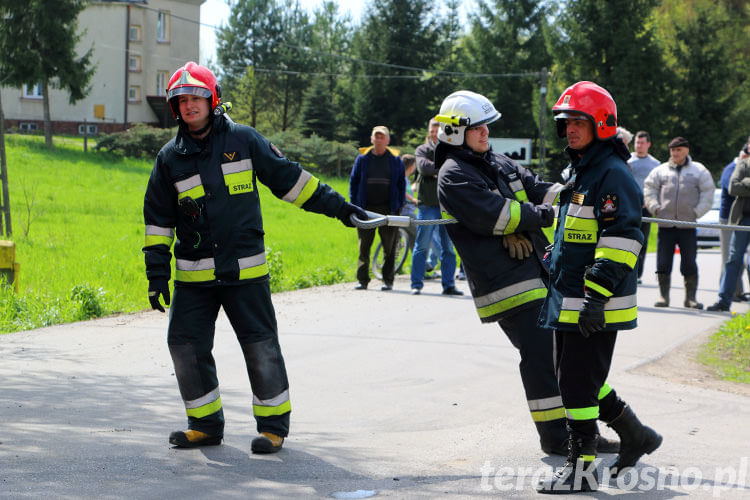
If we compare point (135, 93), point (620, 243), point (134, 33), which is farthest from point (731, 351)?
point (134, 33)

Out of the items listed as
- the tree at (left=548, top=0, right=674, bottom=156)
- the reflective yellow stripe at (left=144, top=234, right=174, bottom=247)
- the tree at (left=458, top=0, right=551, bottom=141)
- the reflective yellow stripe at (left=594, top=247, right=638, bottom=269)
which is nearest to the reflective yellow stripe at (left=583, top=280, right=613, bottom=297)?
the reflective yellow stripe at (left=594, top=247, right=638, bottom=269)

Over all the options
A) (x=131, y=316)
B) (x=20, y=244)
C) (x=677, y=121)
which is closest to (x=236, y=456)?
(x=131, y=316)

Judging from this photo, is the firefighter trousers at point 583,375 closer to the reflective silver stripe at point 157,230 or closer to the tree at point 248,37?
the reflective silver stripe at point 157,230

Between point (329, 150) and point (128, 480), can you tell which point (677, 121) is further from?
point (128, 480)

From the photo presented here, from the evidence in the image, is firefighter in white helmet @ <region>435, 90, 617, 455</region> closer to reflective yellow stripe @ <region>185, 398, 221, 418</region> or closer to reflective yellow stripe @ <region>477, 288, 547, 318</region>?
reflective yellow stripe @ <region>477, 288, 547, 318</region>

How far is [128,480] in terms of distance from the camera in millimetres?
4797

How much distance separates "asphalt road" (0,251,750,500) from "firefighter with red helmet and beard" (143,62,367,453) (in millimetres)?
252

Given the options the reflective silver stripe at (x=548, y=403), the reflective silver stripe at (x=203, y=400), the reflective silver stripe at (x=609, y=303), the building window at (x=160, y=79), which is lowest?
the reflective silver stripe at (x=203, y=400)

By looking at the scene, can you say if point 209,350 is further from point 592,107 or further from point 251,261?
point 592,107

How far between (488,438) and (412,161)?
9.73 meters

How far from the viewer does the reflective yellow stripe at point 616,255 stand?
181 inches

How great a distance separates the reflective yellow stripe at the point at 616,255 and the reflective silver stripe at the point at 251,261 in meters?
1.90

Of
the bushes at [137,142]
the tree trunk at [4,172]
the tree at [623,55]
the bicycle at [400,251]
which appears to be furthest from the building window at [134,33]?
the bicycle at [400,251]

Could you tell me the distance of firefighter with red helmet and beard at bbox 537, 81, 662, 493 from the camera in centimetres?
465
